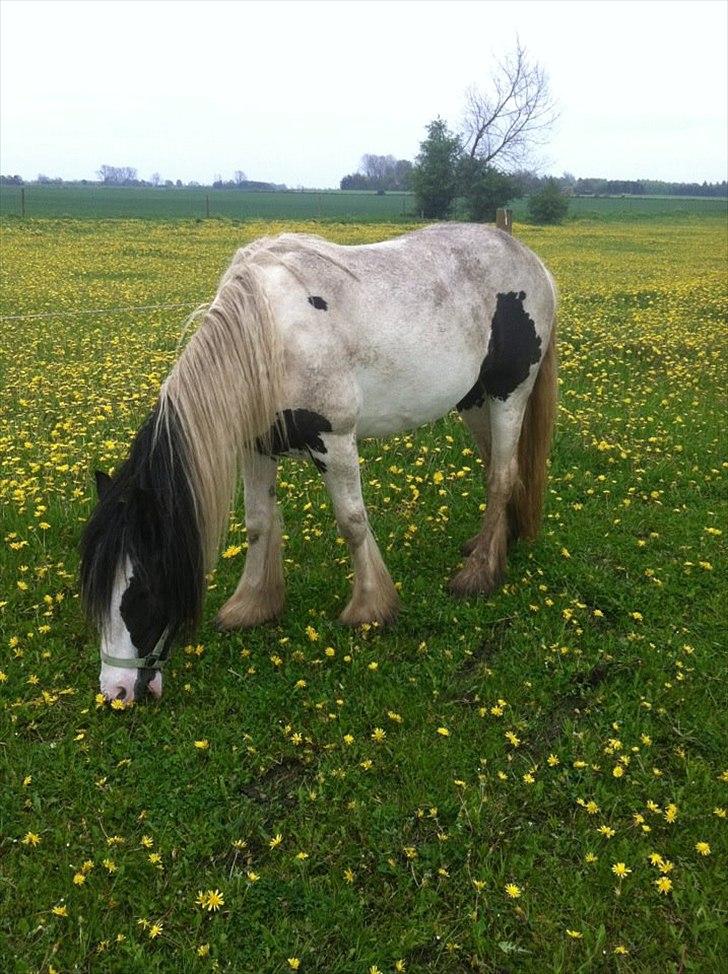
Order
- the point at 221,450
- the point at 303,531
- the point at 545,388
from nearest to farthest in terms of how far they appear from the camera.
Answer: the point at 221,450
the point at 545,388
the point at 303,531

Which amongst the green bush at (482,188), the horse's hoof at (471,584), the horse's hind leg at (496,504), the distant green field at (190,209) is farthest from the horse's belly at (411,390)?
the green bush at (482,188)

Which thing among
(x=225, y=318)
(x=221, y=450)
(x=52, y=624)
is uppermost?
(x=225, y=318)

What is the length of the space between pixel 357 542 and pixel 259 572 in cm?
62

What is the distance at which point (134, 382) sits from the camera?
8.66 m

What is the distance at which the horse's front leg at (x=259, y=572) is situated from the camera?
4.34m

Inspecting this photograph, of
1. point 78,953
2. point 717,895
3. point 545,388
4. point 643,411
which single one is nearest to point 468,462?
point 545,388

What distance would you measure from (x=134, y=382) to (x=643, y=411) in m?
5.71

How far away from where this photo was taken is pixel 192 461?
3426 mm

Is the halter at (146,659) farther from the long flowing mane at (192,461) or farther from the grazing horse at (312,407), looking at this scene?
the long flowing mane at (192,461)

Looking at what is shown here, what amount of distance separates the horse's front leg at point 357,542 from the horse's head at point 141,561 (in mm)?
925

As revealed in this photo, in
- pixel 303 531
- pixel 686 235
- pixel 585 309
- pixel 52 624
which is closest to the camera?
pixel 52 624

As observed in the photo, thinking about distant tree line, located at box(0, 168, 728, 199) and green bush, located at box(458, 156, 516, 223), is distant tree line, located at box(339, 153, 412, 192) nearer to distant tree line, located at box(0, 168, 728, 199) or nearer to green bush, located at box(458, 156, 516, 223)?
distant tree line, located at box(0, 168, 728, 199)

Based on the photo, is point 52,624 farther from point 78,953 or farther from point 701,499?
point 701,499

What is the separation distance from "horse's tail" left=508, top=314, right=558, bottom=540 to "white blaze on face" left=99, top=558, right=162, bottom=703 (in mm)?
2839
